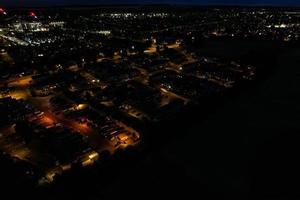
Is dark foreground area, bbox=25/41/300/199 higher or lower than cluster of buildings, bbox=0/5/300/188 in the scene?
higher

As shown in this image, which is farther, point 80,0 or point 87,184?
point 80,0

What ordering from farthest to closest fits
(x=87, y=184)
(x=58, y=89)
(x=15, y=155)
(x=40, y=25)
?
(x=40, y=25), (x=58, y=89), (x=15, y=155), (x=87, y=184)

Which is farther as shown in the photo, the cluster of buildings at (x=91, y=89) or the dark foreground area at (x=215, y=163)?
the cluster of buildings at (x=91, y=89)

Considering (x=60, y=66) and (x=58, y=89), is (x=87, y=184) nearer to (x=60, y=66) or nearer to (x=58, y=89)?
(x=58, y=89)

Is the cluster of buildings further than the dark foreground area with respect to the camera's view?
Yes

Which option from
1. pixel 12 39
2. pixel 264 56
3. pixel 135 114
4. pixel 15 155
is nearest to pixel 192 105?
pixel 135 114

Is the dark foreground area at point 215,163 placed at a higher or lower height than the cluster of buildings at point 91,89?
higher

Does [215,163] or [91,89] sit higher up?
[215,163]

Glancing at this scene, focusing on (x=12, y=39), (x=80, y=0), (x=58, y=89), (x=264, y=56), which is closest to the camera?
(x=58, y=89)

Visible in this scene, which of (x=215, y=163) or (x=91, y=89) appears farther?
(x=91, y=89)

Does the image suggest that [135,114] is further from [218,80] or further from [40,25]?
[40,25]
